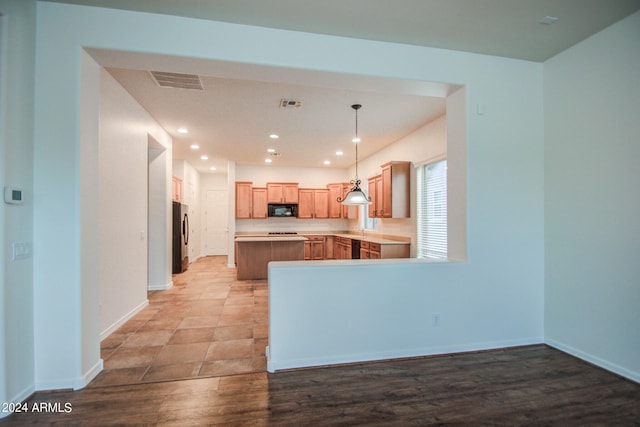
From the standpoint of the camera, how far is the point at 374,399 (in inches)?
85.6

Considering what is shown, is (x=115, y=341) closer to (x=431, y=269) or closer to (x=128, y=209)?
(x=128, y=209)

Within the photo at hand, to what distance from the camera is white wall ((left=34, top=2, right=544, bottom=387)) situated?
2260 millimetres

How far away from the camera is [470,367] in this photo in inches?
104

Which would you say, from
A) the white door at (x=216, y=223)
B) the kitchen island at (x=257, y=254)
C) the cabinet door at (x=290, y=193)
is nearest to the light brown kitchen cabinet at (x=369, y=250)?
the kitchen island at (x=257, y=254)

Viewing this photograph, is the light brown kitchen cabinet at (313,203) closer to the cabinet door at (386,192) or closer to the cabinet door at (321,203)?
the cabinet door at (321,203)

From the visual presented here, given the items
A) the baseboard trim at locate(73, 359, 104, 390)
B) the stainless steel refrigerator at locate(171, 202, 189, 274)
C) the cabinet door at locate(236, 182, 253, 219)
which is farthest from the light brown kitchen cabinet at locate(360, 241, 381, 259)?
the baseboard trim at locate(73, 359, 104, 390)

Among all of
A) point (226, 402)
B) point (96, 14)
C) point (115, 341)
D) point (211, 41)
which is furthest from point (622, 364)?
point (96, 14)

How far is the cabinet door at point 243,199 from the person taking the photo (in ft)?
27.3

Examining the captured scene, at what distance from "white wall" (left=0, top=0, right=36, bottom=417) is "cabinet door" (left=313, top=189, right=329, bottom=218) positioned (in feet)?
22.8

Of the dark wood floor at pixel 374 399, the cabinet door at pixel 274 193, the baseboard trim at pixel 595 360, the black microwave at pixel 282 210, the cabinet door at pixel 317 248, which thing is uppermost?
the cabinet door at pixel 274 193

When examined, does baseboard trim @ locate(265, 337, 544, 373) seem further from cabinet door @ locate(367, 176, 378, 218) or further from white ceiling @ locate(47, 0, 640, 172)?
cabinet door @ locate(367, 176, 378, 218)

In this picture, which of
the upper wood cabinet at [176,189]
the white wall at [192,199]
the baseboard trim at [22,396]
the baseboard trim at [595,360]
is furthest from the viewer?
the white wall at [192,199]

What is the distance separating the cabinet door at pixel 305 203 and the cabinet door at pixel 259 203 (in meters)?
1.00

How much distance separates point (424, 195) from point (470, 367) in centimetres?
319
